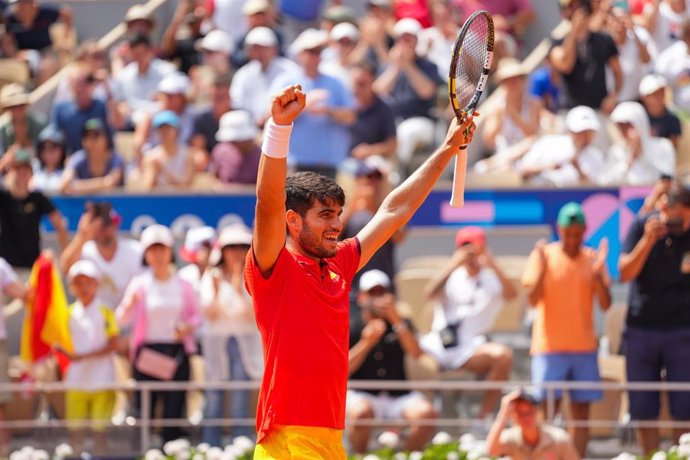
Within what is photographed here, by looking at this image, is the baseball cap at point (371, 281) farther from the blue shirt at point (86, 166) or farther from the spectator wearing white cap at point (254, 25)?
the spectator wearing white cap at point (254, 25)

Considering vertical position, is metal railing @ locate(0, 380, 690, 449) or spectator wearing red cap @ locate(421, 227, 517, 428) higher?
spectator wearing red cap @ locate(421, 227, 517, 428)

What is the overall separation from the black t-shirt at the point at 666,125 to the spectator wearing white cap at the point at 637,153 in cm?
12

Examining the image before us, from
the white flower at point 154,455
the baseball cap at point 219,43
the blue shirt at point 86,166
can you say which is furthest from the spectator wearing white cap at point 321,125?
the white flower at point 154,455

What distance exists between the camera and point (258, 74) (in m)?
14.2

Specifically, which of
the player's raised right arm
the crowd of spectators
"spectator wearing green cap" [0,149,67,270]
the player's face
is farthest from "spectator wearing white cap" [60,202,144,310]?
the player's raised right arm

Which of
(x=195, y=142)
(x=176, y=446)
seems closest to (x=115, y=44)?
(x=195, y=142)

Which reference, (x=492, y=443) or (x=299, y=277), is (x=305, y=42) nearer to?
(x=492, y=443)

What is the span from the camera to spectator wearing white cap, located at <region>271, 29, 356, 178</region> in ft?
43.3

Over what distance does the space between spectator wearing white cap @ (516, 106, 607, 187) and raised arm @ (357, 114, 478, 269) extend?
21.4ft

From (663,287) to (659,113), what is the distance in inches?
108

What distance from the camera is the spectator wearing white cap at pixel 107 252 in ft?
39.5

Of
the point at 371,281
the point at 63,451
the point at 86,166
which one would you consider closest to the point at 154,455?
the point at 63,451

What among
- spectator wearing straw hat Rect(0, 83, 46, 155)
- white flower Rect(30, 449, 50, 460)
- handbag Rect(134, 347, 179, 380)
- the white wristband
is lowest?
white flower Rect(30, 449, 50, 460)

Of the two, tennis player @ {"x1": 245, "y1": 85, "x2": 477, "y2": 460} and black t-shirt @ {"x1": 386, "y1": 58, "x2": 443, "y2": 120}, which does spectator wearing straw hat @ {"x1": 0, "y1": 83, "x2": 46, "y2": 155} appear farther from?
tennis player @ {"x1": 245, "y1": 85, "x2": 477, "y2": 460}
